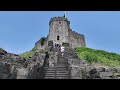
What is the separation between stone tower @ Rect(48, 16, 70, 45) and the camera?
189ft

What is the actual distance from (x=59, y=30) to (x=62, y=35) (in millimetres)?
1784

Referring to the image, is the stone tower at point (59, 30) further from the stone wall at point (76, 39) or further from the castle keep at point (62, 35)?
the stone wall at point (76, 39)

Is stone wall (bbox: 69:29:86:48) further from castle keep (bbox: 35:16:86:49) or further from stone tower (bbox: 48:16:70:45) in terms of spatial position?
stone tower (bbox: 48:16:70:45)

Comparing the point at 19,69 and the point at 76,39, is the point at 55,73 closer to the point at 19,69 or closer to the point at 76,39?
the point at 19,69

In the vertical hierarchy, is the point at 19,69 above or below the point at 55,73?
above

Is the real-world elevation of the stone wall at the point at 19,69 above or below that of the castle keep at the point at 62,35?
below

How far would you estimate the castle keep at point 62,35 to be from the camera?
57844 millimetres

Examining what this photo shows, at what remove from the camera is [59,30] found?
59.6 meters

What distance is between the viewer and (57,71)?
A: 19125mm

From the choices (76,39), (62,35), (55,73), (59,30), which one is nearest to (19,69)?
(55,73)

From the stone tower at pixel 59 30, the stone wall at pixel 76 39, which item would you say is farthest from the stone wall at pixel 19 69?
the stone wall at pixel 76 39
